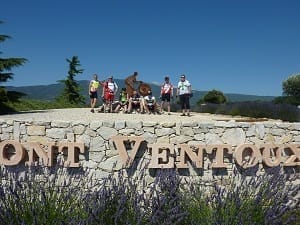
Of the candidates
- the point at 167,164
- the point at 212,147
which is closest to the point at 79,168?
the point at 167,164

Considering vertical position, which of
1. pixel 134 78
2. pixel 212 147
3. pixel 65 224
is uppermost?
pixel 134 78

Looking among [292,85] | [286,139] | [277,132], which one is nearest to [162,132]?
[277,132]

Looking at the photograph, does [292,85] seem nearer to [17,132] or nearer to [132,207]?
[17,132]

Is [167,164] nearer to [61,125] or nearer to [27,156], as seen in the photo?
[61,125]

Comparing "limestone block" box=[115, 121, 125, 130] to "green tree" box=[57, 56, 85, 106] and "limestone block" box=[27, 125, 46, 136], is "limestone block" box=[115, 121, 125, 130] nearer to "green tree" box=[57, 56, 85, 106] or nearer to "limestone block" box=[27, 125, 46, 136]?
"limestone block" box=[27, 125, 46, 136]

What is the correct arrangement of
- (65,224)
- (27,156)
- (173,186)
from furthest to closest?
(27,156)
(173,186)
(65,224)

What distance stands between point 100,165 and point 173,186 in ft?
7.57

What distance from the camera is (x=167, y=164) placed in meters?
5.83

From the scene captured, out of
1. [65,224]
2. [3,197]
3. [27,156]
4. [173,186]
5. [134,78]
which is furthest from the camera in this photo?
[134,78]

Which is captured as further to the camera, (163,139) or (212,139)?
(212,139)

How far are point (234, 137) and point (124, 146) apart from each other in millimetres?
1642

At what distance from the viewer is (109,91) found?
13.5 m

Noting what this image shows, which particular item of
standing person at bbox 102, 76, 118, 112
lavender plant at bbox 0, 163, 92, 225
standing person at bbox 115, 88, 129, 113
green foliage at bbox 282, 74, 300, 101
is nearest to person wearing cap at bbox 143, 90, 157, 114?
standing person at bbox 115, 88, 129, 113

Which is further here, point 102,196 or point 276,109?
point 276,109
